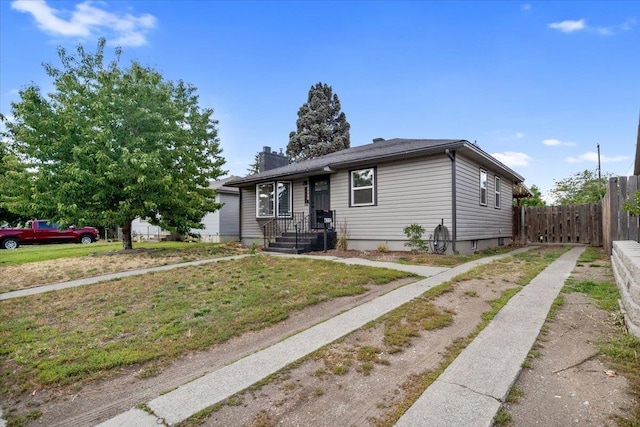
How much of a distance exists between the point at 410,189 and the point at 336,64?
328 inches

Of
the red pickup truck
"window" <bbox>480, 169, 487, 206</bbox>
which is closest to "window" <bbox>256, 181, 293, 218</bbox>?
"window" <bbox>480, 169, 487, 206</bbox>

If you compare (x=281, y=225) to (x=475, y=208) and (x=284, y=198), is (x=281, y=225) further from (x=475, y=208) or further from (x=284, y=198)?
(x=475, y=208)

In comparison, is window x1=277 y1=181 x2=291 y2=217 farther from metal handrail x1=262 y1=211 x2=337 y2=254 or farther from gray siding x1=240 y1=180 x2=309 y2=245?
gray siding x1=240 y1=180 x2=309 y2=245

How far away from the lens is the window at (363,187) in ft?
38.7

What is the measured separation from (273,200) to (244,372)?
39.9 feet

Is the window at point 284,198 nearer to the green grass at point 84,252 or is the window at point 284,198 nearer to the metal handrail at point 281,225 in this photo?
the metal handrail at point 281,225

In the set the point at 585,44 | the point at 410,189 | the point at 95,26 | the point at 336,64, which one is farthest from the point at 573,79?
the point at 95,26

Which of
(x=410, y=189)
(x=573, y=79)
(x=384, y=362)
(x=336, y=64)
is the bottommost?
(x=384, y=362)

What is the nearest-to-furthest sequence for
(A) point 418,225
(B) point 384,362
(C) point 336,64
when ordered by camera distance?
(B) point 384,362
(A) point 418,225
(C) point 336,64

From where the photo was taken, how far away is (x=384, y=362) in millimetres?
2855

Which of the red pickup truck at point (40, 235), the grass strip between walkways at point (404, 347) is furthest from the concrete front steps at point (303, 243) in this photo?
the red pickup truck at point (40, 235)

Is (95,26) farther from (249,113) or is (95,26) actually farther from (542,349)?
(542,349)

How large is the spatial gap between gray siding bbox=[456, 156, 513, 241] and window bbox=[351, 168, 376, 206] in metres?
2.82

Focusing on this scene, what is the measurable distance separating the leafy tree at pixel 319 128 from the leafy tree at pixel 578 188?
19.5 metres
